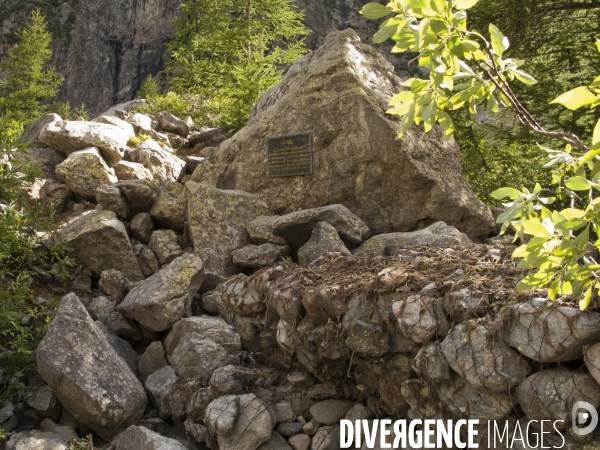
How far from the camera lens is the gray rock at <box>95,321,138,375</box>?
18.4 feet

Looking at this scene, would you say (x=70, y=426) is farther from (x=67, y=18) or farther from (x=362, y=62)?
(x=67, y=18)

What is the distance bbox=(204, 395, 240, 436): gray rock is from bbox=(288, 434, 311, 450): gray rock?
19.5 inches

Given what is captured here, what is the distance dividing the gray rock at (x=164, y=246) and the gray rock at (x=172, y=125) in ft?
14.9

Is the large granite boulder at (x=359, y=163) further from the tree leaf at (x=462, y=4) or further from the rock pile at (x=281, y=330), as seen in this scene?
the tree leaf at (x=462, y=4)

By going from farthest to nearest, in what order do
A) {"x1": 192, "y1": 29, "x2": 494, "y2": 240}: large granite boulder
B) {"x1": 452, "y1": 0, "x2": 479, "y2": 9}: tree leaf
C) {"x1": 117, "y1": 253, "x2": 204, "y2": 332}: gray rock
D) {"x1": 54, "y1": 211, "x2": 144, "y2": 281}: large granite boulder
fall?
{"x1": 192, "y1": 29, "x2": 494, "y2": 240}: large granite boulder < {"x1": 54, "y1": 211, "x2": 144, "y2": 281}: large granite boulder < {"x1": 117, "y1": 253, "x2": 204, "y2": 332}: gray rock < {"x1": 452, "y1": 0, "x2": 479, "y2": 9}: tree leaf

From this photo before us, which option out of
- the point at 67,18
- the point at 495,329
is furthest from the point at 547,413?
the point at 67,18

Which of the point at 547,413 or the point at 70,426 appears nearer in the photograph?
the point at 547,413

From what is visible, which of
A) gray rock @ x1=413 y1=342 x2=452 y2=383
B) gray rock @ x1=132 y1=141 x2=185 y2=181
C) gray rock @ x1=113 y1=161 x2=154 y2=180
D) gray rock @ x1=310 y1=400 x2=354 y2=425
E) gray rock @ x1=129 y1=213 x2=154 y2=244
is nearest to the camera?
gray rock @ x1=413 y1=342 x2=452 y2=383

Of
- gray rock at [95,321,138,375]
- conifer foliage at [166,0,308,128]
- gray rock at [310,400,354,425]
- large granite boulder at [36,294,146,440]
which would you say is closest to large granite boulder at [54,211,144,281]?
gray rock at [95,321,138,375]

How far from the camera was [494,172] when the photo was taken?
10.4 metres

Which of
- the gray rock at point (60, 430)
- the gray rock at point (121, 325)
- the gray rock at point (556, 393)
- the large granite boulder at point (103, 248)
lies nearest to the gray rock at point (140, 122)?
the large granite boulder at point (103, 248)

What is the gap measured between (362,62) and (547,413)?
665 cm

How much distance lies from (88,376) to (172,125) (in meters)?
7.73

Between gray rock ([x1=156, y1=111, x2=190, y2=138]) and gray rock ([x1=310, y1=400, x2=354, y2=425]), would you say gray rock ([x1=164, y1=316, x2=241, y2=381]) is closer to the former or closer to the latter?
gray rock ([x1=310, y1=400, x2=354, y2=425])
